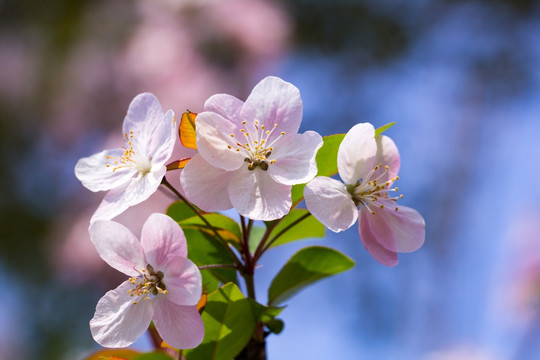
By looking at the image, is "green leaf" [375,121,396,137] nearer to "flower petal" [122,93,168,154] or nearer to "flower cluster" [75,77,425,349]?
"flower cluster" [75,77,425,349]

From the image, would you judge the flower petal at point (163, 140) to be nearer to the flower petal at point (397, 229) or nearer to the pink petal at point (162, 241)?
the pink petal at point (162, 241)

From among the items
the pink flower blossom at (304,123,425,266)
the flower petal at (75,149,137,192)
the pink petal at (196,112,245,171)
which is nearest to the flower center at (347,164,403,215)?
the pink flower blossom at (304,123,425,266)

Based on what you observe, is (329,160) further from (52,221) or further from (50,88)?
(50,88)

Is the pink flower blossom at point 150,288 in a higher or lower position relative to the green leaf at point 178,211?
lower

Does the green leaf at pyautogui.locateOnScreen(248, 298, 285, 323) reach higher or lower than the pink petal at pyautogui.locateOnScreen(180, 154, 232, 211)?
lower

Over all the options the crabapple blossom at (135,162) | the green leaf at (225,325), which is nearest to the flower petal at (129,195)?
the crabapple blossom at (135,162)

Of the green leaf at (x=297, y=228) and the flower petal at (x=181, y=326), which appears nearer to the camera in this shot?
the flower petal at (x=181, y=326)

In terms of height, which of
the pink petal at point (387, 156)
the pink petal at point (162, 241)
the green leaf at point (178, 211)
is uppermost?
the pink petal at point (387, 156)
